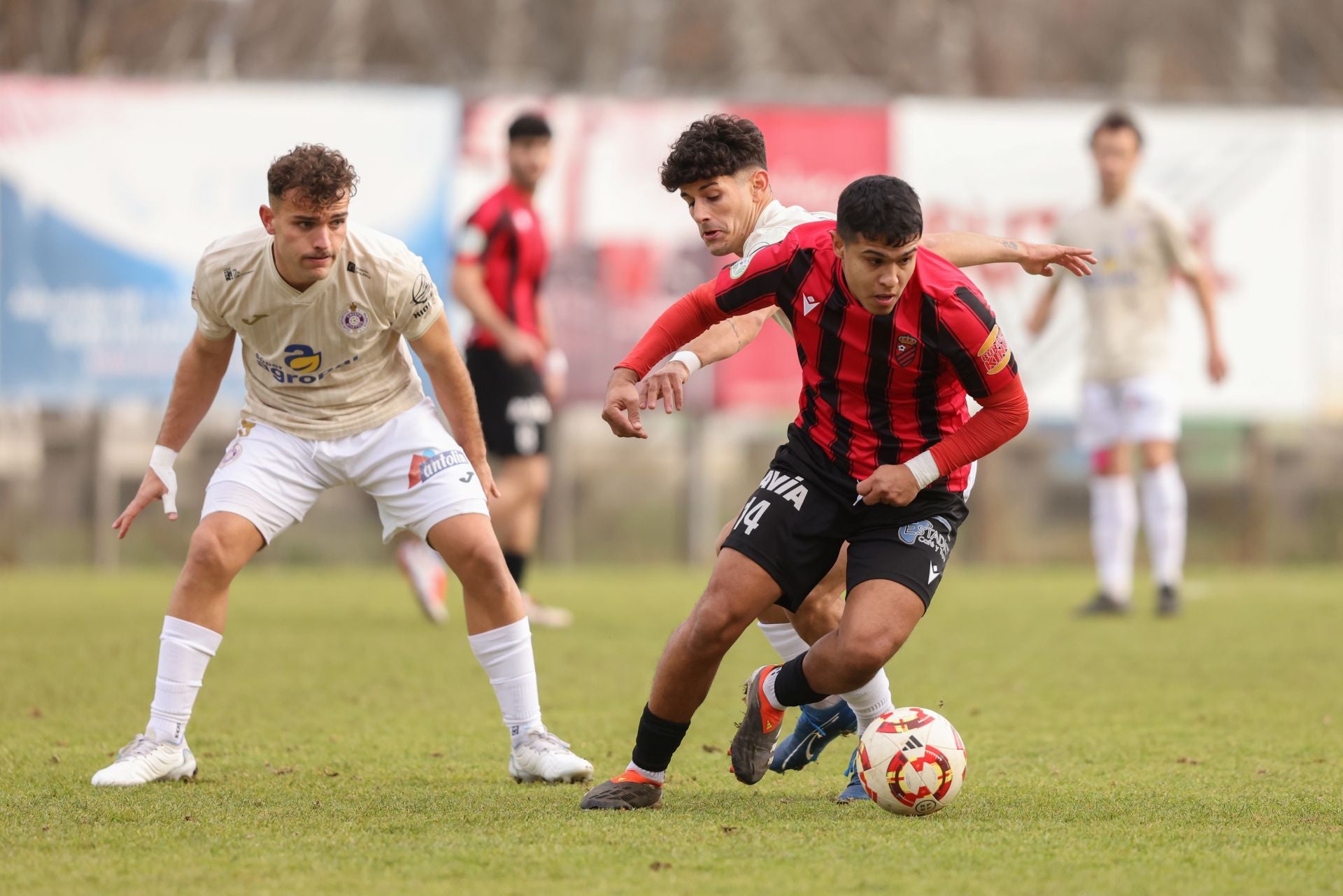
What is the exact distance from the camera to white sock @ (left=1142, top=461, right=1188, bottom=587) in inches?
388

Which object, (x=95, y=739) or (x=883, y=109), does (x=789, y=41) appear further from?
(x=95, y=739)

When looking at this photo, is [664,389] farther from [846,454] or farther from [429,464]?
[429,464]

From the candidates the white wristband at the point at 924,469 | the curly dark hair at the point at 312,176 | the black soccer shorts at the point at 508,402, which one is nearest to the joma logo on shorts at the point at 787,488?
the white wristband at the point at 924,469

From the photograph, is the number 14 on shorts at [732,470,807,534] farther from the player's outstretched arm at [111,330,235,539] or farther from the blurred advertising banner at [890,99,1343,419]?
the blurred advertising banner at [890,99,1343,419]

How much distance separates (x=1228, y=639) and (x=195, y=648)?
5732 millimetres

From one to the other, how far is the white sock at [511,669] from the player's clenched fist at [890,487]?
1169mm

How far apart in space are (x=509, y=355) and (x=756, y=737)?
4522 mm

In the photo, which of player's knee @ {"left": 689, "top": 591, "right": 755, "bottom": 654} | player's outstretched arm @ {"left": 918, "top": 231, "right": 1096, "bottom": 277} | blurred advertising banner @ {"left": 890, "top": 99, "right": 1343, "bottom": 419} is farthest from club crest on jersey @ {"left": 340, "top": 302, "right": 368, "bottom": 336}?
blurred advertising banner @ {"left": 890, "top": 99, "right": 1343, "bottom": 419}

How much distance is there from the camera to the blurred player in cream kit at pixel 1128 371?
978 cm

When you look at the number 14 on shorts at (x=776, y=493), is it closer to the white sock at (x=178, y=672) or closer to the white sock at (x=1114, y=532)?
the white sock at (x=178, y=672)

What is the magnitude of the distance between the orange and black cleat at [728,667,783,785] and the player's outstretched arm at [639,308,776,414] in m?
0.83

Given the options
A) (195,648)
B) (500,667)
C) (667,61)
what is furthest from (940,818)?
(667,61)

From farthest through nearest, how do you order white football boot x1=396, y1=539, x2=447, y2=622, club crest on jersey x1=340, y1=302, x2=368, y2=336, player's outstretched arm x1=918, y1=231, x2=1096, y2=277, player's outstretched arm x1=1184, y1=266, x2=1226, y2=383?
player's outstretched arm x1=1184, y1=266, x2=1226, y2=383 < white football boot x1=396, y1=539, x2=447, y2=622 < club crest on jersey x1=340, y1=302, x2=368, y2=336 < player's outstretched arm x1=918, y1=231, x2=1096, y2=277

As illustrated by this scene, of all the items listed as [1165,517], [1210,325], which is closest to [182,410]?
[1210,325]
